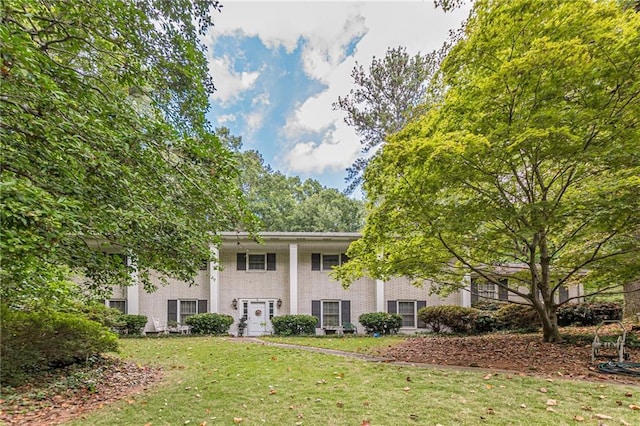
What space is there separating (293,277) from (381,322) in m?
4.69

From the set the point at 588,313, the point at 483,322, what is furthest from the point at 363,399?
the point at 588,313

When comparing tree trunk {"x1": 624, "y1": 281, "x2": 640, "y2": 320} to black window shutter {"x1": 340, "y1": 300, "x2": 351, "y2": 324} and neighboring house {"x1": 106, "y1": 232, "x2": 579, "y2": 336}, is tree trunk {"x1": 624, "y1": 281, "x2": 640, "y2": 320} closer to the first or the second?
neighboring house {"x1": 106, "y1": 232, "x2": 579, "y2": 336}

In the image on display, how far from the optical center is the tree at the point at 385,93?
22812mm

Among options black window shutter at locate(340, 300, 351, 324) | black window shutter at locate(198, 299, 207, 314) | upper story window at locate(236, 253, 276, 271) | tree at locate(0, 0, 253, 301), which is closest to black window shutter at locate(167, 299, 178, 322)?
black window shutter at locate(198, 299, 207, 314)

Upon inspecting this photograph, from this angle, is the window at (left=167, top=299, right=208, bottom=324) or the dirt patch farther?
the window at (left=167, top=299, right=208, bottom=324)

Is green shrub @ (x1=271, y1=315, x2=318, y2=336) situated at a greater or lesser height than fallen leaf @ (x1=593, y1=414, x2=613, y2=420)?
lesser

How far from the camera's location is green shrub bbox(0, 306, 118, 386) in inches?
258

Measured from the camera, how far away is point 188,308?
17.5 metres

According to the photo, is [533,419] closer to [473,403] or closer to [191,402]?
[473,403]

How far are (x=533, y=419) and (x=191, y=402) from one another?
459 centimetres

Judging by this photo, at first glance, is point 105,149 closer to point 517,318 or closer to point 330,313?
point 330,313

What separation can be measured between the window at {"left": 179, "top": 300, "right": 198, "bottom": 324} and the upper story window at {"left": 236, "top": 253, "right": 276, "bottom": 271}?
2.77m

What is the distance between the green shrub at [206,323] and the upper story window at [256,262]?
273 centimetres

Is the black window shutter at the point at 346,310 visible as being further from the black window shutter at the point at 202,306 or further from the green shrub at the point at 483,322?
the black window shutter at the point at 202,306
